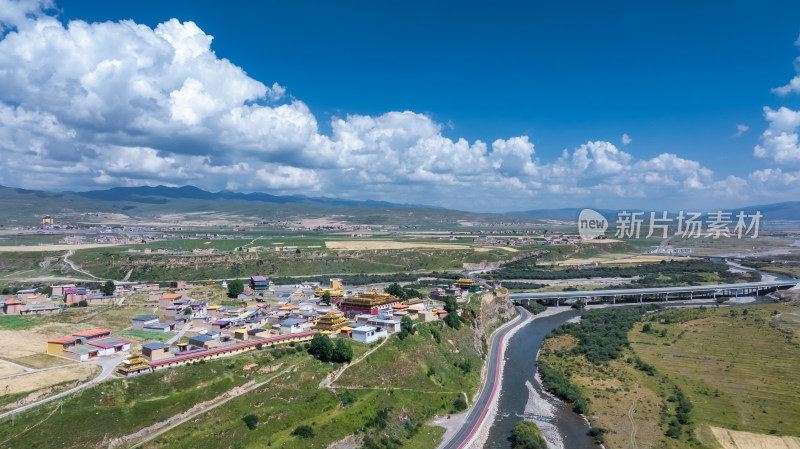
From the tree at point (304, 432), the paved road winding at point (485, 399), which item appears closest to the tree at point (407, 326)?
the paved road winding at point (485, 399)

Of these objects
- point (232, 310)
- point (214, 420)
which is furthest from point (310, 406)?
point (232, 310)

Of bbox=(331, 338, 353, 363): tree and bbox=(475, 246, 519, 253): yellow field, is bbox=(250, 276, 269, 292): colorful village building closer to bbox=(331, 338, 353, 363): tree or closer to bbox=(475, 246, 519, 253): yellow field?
bbox=(331, 338, 353, 363): tree

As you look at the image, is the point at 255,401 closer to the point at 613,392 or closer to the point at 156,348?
the point at 156,348

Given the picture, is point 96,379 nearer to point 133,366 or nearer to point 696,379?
point 133,366

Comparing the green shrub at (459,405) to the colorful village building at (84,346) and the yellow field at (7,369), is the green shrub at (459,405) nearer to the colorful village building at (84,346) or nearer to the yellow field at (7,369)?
the colorful village building at (84,346)

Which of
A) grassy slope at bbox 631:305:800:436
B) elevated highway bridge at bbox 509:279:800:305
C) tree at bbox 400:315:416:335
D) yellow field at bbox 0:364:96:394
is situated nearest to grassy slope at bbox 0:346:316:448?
yellow field at bbox 0:364:96:394

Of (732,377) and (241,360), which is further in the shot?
(732,377)
